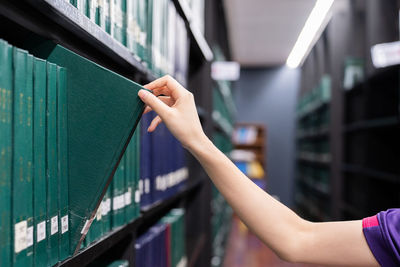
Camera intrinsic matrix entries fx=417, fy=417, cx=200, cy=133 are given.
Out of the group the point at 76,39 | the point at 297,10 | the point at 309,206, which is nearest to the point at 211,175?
the point at 76,39

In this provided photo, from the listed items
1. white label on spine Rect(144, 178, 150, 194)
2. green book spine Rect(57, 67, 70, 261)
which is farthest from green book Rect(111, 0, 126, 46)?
white label on spine Rect(144, 178, 150, 194)

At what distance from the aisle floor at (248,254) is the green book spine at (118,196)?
3632 mm

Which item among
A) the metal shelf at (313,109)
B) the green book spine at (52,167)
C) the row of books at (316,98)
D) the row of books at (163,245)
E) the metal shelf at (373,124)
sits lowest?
the row of books at (163,245)

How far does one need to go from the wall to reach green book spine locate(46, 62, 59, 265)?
8.89 metres

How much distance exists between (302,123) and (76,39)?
26.6ft

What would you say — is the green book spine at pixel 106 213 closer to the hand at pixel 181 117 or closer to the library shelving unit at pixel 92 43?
the library shelving unit at pixel 92 43

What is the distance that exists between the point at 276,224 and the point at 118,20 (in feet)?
2.05

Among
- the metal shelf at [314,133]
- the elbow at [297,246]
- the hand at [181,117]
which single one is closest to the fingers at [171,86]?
the hand at [181,117]

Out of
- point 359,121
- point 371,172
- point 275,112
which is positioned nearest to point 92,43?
point 371,172

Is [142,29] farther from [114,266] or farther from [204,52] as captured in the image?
[204,52]

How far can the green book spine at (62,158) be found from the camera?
71 cm

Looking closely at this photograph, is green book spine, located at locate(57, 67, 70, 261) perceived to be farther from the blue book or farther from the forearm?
the blue book

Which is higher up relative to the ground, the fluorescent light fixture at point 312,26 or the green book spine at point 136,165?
the fluorescent light fixture at point 312,26

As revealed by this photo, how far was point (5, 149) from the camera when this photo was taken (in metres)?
0.56
